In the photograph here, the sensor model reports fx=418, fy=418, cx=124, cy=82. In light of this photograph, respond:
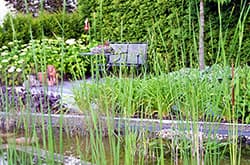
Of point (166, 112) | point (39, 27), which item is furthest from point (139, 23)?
point (166, 112)

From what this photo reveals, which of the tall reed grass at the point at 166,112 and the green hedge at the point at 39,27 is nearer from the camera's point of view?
the tall reed grass at the point at 166,112

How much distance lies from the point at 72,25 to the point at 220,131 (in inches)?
230

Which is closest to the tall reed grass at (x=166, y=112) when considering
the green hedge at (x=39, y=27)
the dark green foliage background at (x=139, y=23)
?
the dark green foliage background at (x=139, y=23)

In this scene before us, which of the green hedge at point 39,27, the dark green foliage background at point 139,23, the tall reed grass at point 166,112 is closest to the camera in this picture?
the tall reed grass at point 166,112

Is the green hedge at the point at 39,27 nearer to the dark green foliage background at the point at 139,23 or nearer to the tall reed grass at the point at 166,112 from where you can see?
the dark green foliage background at the point at 139,23

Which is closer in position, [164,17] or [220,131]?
[220,131]

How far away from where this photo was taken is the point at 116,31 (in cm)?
854

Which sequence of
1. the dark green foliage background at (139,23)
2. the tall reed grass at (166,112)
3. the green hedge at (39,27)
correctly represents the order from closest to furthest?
the tall reed grass at (166,112), the dark green foliage background at (139,23), the green hedge at (39,27)

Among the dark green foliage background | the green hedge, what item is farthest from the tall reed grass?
the green hedge

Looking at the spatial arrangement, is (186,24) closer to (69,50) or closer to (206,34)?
(206,34)

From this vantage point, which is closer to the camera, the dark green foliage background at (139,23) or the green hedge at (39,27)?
the dark green foliage background at (139,23)

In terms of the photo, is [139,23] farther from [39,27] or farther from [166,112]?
[166,112]

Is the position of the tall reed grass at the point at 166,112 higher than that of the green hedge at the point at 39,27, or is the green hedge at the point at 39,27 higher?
the green hedge at the point at 39,27

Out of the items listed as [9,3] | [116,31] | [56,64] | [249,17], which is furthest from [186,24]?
[9,3]
